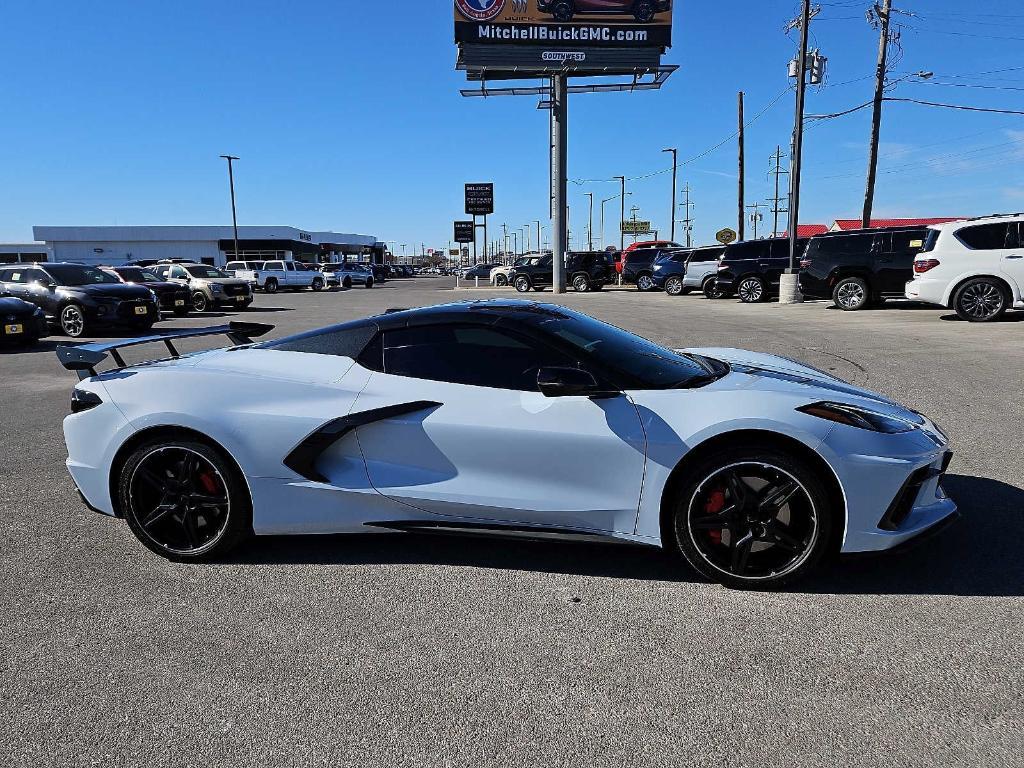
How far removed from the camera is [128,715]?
7.91 ft

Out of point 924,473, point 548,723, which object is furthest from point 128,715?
point 924,473

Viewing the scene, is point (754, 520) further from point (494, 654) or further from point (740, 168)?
point (740, 168)

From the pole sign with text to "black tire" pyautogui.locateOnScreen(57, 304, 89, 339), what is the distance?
Result: 146 feet

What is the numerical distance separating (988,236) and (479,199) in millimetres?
47071

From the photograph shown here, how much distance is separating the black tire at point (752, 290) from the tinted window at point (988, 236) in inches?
371

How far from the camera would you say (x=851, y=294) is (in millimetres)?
18172

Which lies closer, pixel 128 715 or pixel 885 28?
pixel 128 715

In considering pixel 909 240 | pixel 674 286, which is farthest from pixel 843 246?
pixel 674 286

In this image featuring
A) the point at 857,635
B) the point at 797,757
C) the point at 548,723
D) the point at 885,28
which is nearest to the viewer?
the point at 797,757

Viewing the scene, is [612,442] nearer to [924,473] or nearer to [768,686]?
[768,686]

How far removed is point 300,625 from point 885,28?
3593cm

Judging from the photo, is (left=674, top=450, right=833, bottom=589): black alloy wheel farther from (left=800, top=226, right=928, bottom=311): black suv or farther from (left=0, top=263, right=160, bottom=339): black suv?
(left=800, top=226, right=928, bottom=311): black suv

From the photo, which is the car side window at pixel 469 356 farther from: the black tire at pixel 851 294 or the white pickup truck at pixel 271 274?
the white pickup truck at pixel 271 274

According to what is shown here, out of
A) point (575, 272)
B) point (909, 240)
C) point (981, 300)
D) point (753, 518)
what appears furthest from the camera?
point (575, 272)
